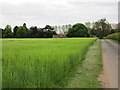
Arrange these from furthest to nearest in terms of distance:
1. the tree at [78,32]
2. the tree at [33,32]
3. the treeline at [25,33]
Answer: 1. the tree at [78,32]
2. the tree at [33,32]
3. the treeline at [25,33]

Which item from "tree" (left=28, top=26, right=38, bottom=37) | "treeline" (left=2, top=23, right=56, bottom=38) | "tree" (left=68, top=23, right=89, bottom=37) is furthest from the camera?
"tree" (left=68, top=23, right=89, bottom=37)

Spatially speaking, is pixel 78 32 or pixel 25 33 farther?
pixel 78 32

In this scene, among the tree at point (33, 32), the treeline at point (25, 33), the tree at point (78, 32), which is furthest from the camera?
the tree at point (78, 32)

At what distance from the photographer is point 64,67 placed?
582 cm

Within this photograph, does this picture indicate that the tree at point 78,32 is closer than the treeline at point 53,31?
No

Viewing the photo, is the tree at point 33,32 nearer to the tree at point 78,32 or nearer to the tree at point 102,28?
the tree at point 78,32

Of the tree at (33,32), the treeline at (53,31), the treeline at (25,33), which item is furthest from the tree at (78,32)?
the tree at (33,32)

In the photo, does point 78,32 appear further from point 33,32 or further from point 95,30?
point 33,32

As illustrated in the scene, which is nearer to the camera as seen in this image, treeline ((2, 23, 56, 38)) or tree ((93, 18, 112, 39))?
treeline ((2, 23, 56, 38))

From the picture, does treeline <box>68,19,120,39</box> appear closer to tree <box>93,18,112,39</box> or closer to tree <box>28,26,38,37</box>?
tree <box>93,18,112,39</box>

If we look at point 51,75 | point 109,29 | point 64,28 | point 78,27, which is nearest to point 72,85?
point 51,75

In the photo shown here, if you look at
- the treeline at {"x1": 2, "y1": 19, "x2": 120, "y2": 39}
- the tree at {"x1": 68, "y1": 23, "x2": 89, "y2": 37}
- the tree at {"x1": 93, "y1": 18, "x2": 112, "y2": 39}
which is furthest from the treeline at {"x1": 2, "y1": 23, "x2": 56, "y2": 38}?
the tree at {"x1": 93, "y1": 18, "x2": 112, "y2": 39}

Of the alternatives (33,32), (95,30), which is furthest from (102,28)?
(33,32)

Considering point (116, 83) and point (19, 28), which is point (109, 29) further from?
point (116, 83)
